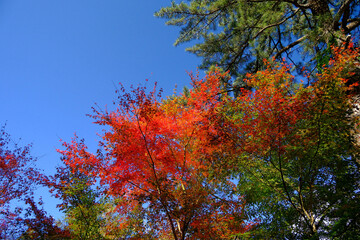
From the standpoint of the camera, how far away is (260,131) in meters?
5.55

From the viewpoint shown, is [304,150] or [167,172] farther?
[167,172]

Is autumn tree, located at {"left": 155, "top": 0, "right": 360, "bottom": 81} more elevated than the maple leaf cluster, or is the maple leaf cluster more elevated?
autumn tree, located at {"left": 155, "top": 0, "right": 360, "bottom": 81}

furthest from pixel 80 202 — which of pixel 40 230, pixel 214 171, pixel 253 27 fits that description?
pixel 253 27

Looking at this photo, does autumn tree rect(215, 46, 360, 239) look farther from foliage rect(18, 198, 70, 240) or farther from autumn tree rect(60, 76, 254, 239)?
foliage rect(18, 198, 70, 240)

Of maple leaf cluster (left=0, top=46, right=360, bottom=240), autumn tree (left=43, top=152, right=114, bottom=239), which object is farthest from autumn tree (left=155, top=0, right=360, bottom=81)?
autumn tree (left=43, top=152, right=114, bottom=239)

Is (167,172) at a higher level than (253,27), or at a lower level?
lower

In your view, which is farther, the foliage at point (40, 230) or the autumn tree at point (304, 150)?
the foliage at point (40, 230)

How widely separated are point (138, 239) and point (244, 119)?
5.55m

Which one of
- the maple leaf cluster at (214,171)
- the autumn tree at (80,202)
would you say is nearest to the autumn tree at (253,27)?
the maple leaf cluster at (214,171)

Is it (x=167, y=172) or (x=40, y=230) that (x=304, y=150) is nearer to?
(x=167, y=172)

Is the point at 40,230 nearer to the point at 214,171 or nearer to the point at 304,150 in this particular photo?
the point at 214,171

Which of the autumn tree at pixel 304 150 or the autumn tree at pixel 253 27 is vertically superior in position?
the autumn tree at pixel 253 27

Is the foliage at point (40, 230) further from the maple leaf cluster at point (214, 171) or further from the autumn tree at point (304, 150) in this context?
the autumn tree at point (304, 150)

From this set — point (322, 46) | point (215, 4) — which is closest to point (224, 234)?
point (322, 46)
